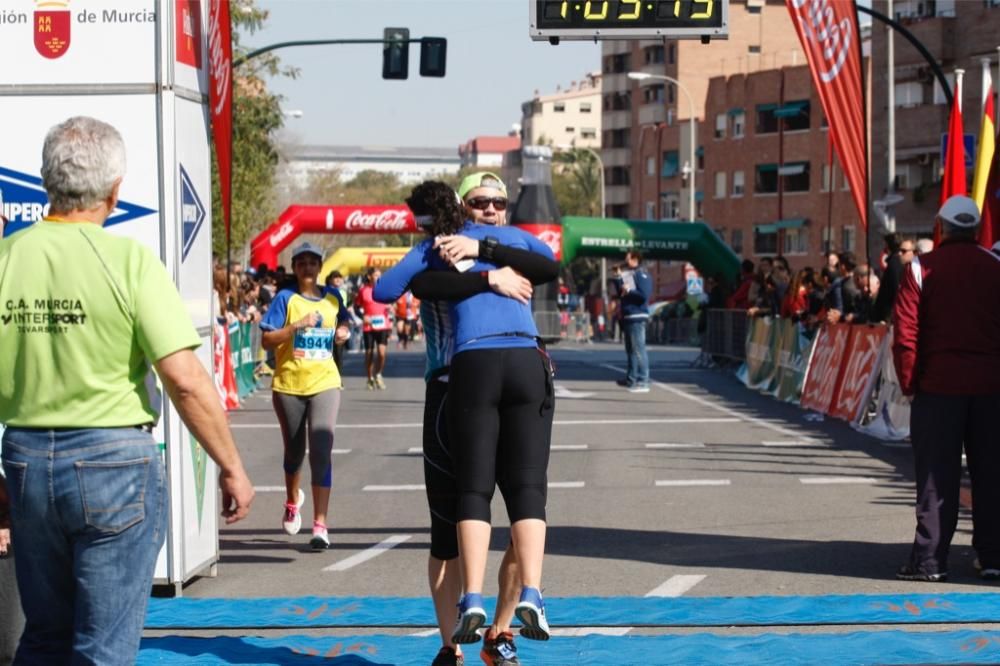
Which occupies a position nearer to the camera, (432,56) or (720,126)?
(432,56)

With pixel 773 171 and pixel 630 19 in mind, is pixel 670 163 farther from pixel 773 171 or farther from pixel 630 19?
pixel 630 19

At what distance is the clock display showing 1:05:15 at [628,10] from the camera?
1562 cm

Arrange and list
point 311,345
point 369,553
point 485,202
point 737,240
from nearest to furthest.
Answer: point 485,202 < point 369,553 < point 311,345 < point 737,240

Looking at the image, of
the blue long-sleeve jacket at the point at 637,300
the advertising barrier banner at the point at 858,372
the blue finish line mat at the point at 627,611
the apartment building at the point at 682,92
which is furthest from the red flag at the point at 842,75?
the apartment building at the point at 682,92

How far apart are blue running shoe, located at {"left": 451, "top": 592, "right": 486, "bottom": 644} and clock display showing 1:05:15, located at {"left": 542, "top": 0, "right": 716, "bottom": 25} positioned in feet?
33.9

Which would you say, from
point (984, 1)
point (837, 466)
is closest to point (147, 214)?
point (837, 466)

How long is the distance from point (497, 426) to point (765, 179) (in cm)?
8459

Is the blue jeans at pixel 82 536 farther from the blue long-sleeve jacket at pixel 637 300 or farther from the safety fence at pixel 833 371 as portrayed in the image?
the blue long-sleeve jacket at pixel 637 300

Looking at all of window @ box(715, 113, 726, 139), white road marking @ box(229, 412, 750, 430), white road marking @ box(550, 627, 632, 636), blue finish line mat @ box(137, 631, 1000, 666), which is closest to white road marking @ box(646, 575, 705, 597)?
white road marking @ box(550, 627, 632, 636)

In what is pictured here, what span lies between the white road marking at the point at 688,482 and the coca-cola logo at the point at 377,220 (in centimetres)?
3134

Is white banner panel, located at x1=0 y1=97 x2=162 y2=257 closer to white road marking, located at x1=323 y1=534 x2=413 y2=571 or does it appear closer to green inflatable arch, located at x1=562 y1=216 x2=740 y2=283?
white road marking, located at x1=323 y1=534 x2=413 y2=571

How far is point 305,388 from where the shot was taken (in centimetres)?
1035

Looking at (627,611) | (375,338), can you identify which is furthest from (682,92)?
(627,611)

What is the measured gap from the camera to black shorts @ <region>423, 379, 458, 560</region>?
21.1ft
